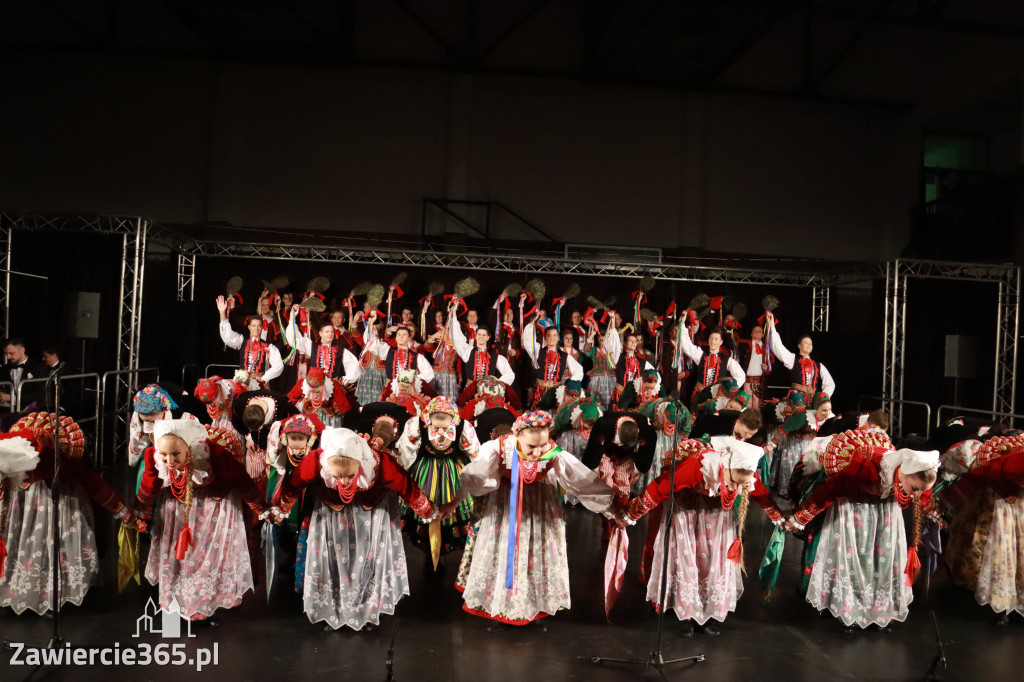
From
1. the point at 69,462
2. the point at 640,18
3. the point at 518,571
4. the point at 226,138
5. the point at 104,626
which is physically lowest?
the point at 104,626

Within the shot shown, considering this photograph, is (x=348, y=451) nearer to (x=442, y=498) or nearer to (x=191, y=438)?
(x=191, y=438)

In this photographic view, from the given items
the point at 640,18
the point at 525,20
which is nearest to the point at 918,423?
the point at 640,18

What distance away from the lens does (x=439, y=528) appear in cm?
418

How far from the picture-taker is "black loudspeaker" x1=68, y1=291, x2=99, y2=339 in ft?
15.9

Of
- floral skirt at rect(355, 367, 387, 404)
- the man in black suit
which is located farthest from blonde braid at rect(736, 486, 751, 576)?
the man in black suit

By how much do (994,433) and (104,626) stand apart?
4.52m

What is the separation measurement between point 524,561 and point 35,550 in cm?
221

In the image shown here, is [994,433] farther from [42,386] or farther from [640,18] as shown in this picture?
[640,18]

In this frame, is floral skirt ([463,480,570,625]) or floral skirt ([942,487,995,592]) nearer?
floral skirt ([463,480,570,625])

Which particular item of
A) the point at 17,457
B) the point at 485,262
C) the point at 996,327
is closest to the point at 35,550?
the point at 17,457

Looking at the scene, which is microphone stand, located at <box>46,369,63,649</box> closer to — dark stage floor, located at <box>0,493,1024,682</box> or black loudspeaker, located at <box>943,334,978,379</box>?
dark stage floor, located at <box>0,493,1024,682</box>

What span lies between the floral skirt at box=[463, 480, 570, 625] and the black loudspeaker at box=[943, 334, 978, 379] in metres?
5.20

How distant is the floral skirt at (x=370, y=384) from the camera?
25.7 ft

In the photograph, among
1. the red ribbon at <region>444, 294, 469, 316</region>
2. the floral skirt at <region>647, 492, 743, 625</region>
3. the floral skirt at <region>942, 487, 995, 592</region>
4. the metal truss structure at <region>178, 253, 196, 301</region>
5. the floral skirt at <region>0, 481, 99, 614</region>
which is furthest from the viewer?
the red ribbon at <region>444, 294, 469, 316</region>
